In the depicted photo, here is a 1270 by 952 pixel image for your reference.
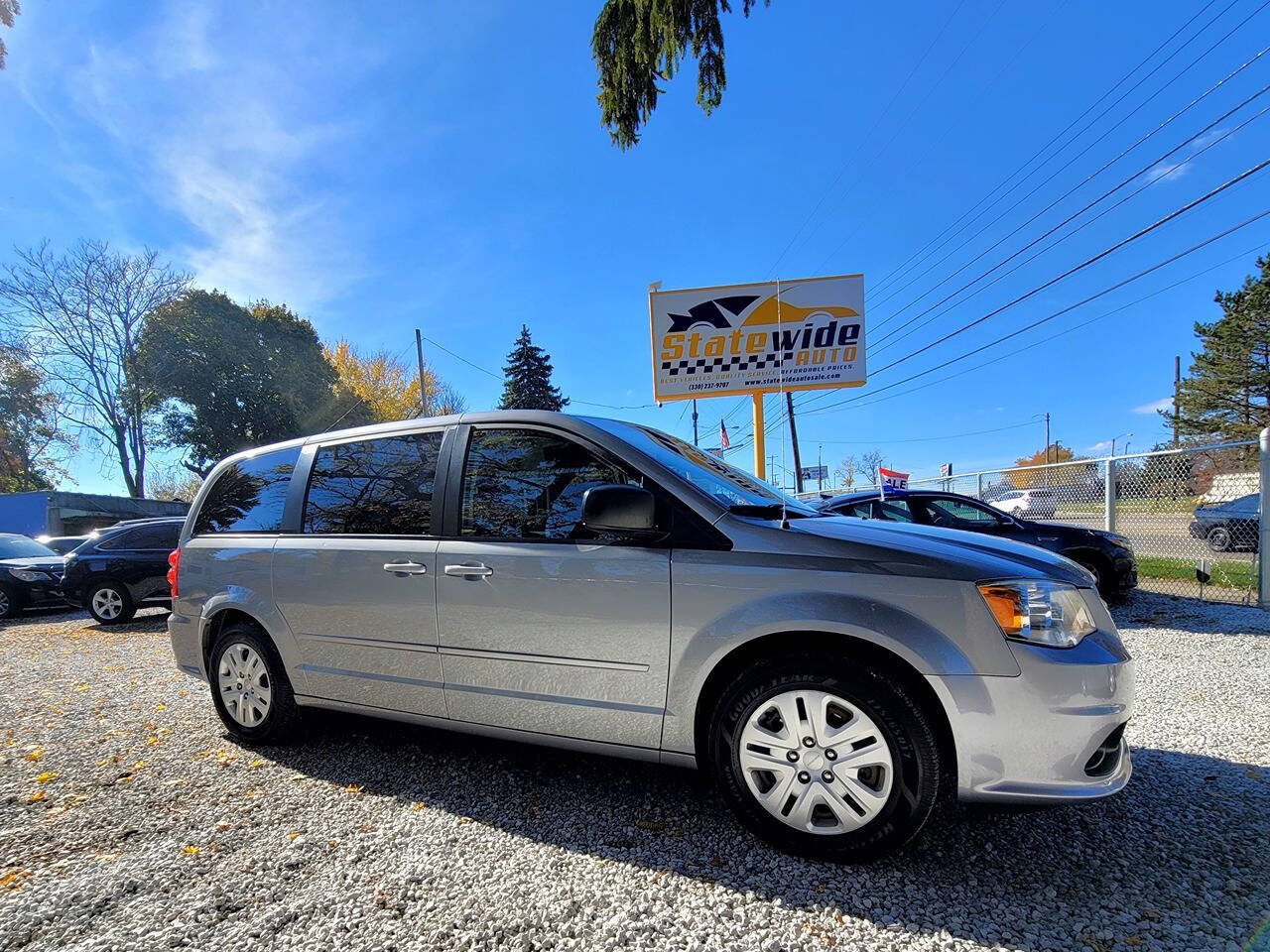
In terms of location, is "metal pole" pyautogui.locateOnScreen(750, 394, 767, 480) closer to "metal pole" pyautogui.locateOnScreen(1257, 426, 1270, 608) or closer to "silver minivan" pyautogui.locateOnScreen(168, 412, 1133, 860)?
"metal pole" pyautogui.locateOnScreen(1257, 426, 1270, 608)

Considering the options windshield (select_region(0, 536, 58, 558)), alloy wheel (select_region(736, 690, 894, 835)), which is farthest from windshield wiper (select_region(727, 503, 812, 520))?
windshield (select_region(0, 536, 58, 558))

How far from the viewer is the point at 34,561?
1038 cm

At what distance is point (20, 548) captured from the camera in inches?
430

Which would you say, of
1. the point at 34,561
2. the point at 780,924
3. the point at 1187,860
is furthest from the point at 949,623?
the point at 34,561

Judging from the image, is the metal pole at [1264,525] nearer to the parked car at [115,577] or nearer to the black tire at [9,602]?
the parked car at [115,577]

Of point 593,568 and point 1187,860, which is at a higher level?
point 593,568

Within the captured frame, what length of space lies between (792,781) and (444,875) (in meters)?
1.31

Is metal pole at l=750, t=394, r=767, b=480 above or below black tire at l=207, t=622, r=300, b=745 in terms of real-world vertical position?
above

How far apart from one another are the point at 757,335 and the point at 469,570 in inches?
413

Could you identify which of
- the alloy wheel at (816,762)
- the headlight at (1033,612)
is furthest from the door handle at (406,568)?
the headlight at (1033,612)

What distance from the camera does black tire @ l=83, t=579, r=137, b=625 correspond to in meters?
8.79

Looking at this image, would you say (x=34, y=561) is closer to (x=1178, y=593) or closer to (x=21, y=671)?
(x=21, y=671)

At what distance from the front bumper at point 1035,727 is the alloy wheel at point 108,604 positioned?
1096cm

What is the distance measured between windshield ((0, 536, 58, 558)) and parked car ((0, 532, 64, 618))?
0.02 meters
